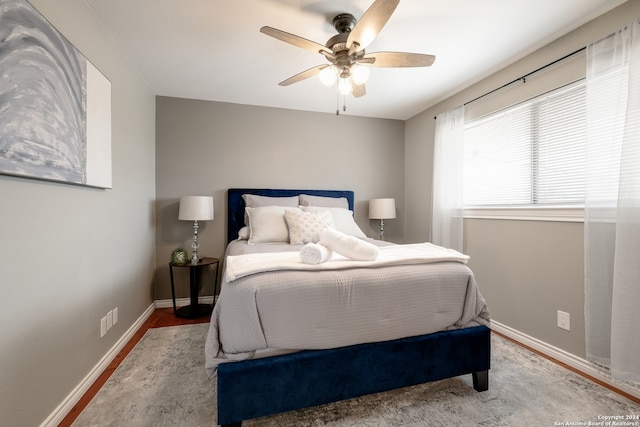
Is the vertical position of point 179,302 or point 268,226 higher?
point 268,226

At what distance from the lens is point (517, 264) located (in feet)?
7.75

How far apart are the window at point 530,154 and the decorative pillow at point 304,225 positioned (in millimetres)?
1570

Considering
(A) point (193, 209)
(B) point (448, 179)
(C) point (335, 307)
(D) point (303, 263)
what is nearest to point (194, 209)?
(A) point (193, 209)

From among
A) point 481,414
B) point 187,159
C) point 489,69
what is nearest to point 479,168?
point 489,69

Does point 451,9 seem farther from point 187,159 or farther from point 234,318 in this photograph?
point 187,159

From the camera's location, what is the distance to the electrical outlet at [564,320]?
1.97 metres

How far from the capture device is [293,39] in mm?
1681

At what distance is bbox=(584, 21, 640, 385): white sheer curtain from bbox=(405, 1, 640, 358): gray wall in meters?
0.16

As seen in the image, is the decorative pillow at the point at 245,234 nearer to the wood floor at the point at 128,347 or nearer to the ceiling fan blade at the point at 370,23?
the wood floor at the point at 128,347

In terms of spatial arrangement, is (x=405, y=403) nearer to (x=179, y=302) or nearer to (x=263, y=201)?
(x=263, y=201)

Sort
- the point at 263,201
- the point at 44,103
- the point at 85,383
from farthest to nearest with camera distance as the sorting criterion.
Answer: the point at 263,201, the point at 85,383, the point at 44,103

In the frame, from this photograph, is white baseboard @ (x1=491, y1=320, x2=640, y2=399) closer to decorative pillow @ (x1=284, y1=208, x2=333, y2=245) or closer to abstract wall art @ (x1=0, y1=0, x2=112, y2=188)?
decorative pillow @ (x1=284, y1=208, x2=333, y2=245)

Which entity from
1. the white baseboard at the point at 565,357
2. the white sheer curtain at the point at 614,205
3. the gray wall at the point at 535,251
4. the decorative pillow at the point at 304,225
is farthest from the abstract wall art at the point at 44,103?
the white baseboard at the point at 565,357

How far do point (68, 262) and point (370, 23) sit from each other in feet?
6.96
